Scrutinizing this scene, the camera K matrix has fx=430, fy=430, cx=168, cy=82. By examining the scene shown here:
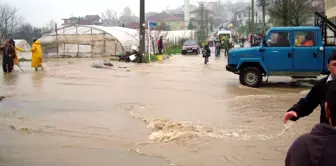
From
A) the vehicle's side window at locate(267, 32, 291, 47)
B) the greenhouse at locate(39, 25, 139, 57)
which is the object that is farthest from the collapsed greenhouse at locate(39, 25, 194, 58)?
the vehicle's side window at locate(267, 32, 291, 47)

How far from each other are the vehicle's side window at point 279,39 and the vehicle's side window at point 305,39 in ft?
0.90

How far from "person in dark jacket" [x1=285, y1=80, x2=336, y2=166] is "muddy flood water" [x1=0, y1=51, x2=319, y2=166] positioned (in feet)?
12.1

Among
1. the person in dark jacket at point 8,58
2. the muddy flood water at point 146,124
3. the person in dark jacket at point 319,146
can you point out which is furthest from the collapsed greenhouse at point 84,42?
the person in dark jacket at point 319,146

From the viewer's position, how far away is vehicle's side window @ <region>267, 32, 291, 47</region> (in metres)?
13.7

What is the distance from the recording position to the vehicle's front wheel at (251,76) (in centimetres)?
1434

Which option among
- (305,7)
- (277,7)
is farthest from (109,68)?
(305,7)

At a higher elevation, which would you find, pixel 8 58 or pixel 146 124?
pixel 8 58

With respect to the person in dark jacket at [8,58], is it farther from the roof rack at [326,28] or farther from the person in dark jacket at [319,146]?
the person in dark jacket at [319,146]

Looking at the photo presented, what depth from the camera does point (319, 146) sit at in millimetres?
2199

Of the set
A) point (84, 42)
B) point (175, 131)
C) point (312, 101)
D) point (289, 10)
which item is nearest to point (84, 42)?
point (84, 42)

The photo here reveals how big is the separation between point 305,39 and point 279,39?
2.61 ft

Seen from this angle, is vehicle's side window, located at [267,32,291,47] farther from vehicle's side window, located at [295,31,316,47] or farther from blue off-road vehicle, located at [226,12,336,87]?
vehicle's side window, located at [295,31,316,47]

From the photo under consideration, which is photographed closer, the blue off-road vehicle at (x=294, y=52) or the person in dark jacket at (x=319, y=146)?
the person in dark jacket at (x=319, y=146)

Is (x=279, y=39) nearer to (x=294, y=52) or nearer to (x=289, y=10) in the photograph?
(x=294, y=52)
